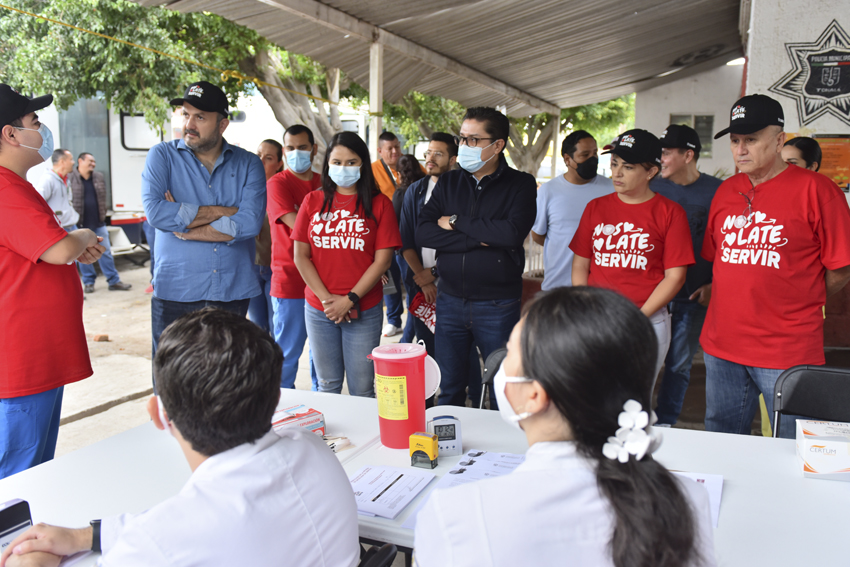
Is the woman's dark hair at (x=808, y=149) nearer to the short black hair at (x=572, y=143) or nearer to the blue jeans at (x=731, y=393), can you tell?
the short black hair at (x=572, y=143)

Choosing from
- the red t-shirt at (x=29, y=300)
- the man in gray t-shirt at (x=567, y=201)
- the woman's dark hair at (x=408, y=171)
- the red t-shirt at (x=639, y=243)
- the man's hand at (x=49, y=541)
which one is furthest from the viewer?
the woman's dark hair at (x=408, y=171)

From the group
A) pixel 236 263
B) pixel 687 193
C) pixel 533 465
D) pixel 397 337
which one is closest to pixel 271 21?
pixel 397 337

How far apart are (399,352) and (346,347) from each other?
128cm

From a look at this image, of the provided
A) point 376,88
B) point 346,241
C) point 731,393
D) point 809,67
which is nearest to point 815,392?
point 731,393

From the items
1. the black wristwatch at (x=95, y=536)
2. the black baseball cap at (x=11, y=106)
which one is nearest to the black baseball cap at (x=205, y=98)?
the black baseball cap at (x=11, y=106)

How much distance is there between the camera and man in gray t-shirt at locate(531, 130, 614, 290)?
12.4ft

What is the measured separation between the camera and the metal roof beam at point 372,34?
5.44 meters

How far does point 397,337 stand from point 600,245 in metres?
3.59

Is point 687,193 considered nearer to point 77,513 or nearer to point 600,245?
point 600,245

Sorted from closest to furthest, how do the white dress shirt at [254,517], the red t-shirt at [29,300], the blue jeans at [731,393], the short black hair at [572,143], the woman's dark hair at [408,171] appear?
the white dress shirt at [254,517], the red t-shirt at [29,300], the blue jeans at [731,393], the short black hair at [572,143], the woman's dark hair at [408,171]

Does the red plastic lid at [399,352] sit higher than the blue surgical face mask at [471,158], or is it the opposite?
the blue surgical face mask at [471,158]

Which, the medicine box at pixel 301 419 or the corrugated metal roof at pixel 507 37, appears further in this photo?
the corrugated metal roof at pixel 507 37

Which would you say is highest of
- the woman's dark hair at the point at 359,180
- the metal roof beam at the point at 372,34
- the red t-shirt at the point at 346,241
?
the metal roof beam at the point at 372,34

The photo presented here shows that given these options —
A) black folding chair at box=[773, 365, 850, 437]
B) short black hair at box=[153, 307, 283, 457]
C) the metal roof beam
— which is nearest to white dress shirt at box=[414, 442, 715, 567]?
short black hair at box=[153, 307, 283, 457]
